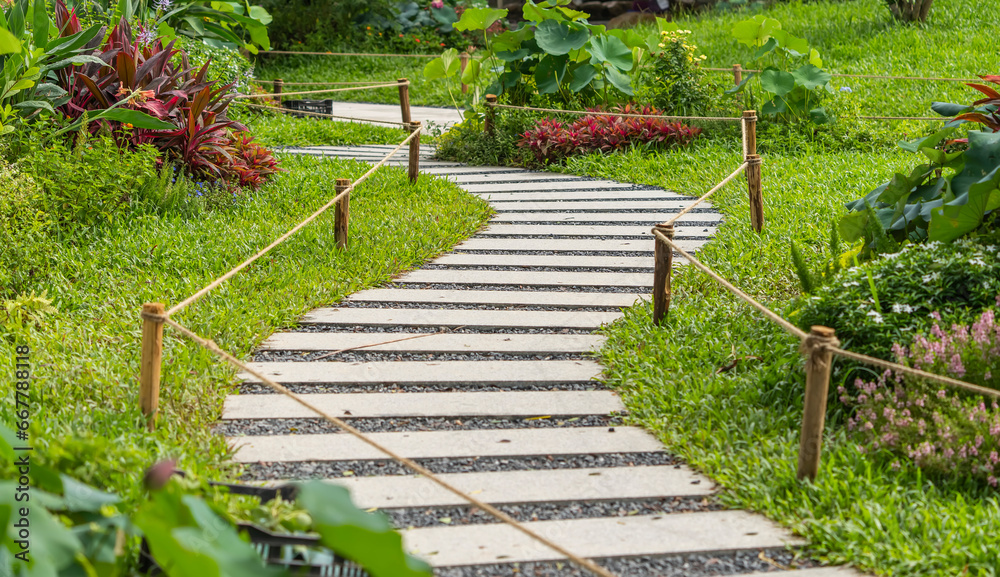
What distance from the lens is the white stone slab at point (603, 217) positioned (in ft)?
19.5

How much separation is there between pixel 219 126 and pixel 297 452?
11.9ft

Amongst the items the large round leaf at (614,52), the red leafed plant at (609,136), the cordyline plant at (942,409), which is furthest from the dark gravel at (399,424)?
the large round leaf at (614,52)

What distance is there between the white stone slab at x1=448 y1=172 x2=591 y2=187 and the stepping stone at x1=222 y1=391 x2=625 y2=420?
378 centimetres

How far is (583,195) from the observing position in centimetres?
671

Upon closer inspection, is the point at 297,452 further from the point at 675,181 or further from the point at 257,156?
the point at 675,181

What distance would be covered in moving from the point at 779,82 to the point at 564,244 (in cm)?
326

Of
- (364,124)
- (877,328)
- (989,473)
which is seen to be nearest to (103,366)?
(877,328)

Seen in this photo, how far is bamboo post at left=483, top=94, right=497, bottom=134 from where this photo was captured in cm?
793

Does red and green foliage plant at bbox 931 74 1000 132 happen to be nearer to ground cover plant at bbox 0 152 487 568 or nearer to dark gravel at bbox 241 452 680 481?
dark gravel at bbox 241 452 680 481

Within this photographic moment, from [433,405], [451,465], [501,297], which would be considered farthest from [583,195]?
[451,465]

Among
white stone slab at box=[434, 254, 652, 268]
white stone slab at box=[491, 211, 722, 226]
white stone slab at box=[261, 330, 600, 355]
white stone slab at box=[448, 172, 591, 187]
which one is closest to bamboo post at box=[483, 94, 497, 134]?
white stone slab at box=[448, 172, 591, 187]

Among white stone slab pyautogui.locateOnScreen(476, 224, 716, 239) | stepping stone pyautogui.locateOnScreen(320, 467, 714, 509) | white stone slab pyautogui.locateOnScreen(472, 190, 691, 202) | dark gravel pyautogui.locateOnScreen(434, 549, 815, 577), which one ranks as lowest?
dark gravel pyautogui.locateOnScreen(434, 549, 815, 577)

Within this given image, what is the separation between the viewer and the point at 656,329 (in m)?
4.04

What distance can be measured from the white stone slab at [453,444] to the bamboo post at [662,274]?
2.94ft
